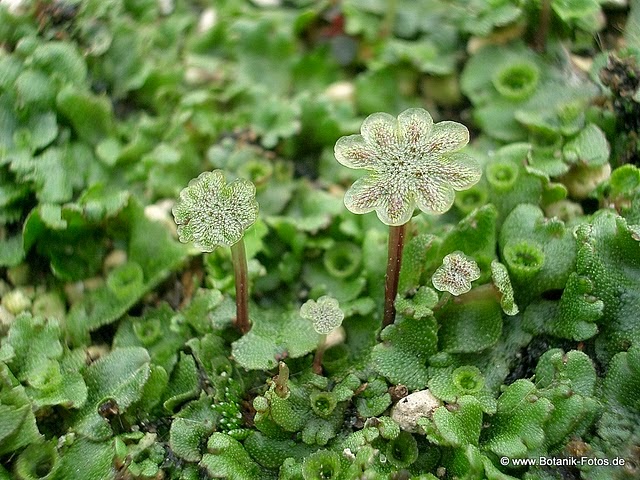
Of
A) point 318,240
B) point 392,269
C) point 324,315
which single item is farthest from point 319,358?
point 318,240

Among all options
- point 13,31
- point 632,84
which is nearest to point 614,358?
point 632,84

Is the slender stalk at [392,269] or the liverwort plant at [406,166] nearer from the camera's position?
the liverwort plant at [406,166]

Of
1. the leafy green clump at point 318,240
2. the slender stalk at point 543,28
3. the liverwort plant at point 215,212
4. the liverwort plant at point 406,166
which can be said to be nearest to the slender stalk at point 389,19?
the leafy green clump at point 318,240

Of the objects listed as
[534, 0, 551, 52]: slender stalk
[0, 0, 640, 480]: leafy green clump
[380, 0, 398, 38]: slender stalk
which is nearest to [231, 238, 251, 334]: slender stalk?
[0, 0, 640, 480]: leafy green clump

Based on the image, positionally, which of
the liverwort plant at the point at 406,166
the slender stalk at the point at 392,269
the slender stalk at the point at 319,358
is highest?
the liverwort plant at the point at 406,166

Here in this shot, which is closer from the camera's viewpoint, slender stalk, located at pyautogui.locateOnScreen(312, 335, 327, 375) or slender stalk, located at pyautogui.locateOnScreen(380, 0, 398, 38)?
slender stalk, located at pyautogui.locateOnScreen(312, 335, 327, 375)

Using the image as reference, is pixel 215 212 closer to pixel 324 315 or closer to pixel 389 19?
pixel 324 315

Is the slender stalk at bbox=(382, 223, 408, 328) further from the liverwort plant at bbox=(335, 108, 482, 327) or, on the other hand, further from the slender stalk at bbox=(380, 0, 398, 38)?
the slender stalk at bbox=(380, 0, 398, 38)

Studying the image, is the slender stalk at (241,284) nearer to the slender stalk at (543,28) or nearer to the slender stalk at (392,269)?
the slender stalk at (392,269)
